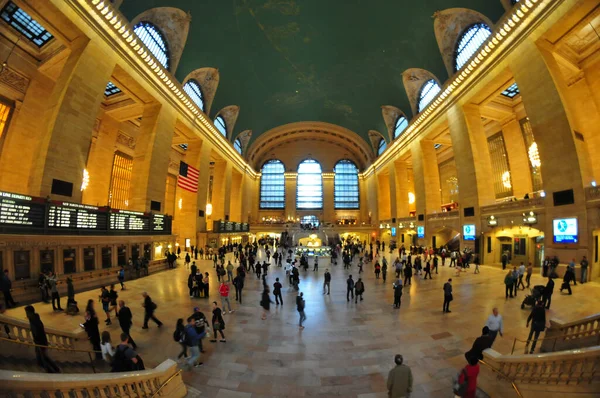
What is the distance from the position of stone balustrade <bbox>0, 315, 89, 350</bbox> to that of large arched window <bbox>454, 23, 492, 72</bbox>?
21.3m

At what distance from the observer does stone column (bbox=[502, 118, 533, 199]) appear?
18.7m

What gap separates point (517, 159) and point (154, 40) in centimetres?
2646

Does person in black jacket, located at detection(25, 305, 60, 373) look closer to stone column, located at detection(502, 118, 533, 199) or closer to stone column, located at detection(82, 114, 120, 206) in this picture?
stone column, located at detection(82, 114, 120, 206)

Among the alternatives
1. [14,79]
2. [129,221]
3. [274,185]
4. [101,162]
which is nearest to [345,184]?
[274,185]

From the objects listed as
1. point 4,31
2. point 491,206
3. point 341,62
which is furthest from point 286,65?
point 491,206

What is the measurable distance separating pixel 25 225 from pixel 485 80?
74.8ft

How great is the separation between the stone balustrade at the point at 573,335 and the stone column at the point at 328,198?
132 ft

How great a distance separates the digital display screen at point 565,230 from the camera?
10.6 m

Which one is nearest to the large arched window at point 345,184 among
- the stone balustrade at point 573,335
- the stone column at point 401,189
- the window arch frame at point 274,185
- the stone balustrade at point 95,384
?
the window arch frame at point 274,185

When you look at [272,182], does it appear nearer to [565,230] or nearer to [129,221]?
[129,221]

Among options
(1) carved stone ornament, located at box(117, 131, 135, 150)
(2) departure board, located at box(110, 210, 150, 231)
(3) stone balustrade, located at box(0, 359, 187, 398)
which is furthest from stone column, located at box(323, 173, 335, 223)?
(3) stone balustrade, located at box(0, 359, 187, 398)

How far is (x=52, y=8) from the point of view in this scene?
33.3 ft

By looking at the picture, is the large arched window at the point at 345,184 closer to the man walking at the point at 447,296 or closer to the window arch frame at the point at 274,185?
the window arch frame at the point at 274,185

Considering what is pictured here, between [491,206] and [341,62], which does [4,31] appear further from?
[491,206]
